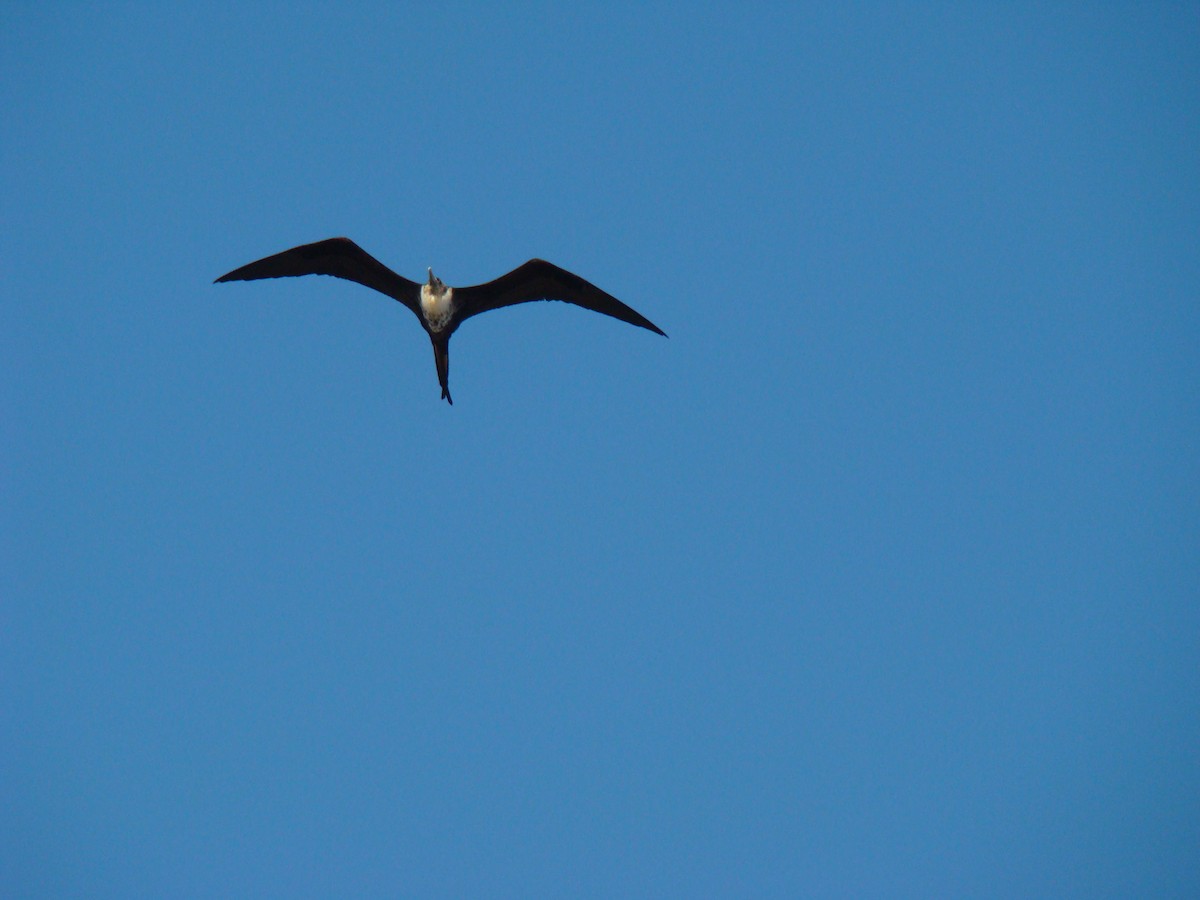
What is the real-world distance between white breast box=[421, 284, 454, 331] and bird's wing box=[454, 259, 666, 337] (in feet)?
0.49

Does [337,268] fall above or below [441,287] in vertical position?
above

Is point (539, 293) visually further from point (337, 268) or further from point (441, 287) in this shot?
point (337, 268)

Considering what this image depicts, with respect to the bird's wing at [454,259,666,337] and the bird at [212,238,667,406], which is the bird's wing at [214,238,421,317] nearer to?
the bird at [212,238,667,406]

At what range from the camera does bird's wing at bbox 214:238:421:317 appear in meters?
14.8

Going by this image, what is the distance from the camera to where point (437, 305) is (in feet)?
49.1

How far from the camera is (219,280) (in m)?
14.4

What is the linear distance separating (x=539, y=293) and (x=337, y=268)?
3.48 m

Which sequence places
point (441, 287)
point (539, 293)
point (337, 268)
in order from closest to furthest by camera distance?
point (441, 287) < point (337, 268) < point (539, 293)

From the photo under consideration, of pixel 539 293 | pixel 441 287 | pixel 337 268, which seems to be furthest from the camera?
pixel 539 293

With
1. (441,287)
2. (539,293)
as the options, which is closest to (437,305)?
(441,287)

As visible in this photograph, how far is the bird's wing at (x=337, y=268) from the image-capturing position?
581 inches

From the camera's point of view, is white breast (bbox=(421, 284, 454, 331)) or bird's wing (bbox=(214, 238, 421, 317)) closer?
bird's wing (bbox=(214, 238, 421, 317))

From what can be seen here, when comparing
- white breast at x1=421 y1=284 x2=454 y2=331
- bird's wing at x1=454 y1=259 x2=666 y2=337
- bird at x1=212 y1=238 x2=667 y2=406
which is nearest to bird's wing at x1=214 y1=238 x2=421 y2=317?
bird at x1=212 y1=238 x2=667 y2=406

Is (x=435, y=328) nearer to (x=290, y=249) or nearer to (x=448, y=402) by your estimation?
(x=448, y=402)
